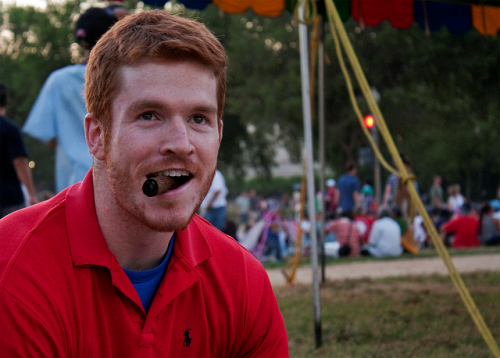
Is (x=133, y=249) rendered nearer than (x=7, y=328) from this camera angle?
No

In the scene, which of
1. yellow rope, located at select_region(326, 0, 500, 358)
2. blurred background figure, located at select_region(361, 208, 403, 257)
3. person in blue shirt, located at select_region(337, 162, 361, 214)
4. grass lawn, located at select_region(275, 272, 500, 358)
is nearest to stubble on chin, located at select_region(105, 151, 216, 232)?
yellow rope, located at select_region(326, 0, 500, 358)

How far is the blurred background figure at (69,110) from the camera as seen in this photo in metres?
3.35

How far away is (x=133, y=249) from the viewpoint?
4.97 ft

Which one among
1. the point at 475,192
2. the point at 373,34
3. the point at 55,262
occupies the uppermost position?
the point at 373,34

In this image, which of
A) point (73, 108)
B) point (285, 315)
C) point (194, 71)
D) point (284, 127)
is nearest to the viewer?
point (194, 71)

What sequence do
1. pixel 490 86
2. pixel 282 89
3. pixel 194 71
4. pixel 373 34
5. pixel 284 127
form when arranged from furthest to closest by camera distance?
pixel 284 127 → pixel 282 89 → pixel 373 34 → pixel 490 86 → pixel 194 71

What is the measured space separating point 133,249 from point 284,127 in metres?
22.1

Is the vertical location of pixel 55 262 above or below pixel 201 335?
above

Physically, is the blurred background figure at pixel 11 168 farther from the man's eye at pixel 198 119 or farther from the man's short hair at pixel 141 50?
the man's eye at pixel 198 119

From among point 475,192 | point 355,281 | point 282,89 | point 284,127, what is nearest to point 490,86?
point 355,281

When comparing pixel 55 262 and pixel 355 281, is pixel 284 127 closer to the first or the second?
pixel 355 281

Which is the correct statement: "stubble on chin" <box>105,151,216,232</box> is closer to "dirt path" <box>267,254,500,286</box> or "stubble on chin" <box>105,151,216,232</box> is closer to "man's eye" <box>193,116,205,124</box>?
"man's eye" <box>193,116,205,124</box>

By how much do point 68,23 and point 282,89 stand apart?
50.7 ft

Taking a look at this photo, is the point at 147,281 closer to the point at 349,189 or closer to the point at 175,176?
the point at 175,176
